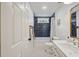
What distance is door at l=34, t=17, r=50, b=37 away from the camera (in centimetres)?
867

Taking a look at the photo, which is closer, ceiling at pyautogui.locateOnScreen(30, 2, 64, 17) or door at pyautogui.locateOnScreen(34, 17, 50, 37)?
ceiling at pyautogui.locateOnScreen(30, 2, 64, 17)

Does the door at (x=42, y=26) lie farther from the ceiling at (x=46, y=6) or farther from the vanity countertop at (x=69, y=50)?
the vanity countertop at (x=69, y=50)

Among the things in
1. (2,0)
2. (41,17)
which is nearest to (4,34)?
(2,0)

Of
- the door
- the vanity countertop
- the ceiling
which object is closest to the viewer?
the vanity countertop

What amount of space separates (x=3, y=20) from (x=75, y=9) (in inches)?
78.2

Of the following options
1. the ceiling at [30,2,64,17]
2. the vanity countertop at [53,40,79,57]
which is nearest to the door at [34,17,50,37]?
the ceiling at [30,2,64,17]

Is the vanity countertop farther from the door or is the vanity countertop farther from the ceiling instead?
the door

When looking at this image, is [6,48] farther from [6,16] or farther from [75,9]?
[75,9]

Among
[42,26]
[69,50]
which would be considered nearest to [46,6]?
[69,50]

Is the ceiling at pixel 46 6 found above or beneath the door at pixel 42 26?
above

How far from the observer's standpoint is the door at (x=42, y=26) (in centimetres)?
867

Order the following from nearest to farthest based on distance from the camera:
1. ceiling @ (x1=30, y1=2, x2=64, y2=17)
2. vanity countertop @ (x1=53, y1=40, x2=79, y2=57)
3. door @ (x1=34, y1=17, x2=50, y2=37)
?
vanity countertop @ (x1=53, y1=40, x2=79, y2=57)
ceiling @ (x1=30, y1=2, x2=64, y2=17)
door @ (x1=34, y1=17, x2=50, y2=37)

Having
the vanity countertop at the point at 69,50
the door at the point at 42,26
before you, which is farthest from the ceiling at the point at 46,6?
the door at the point at 42,26

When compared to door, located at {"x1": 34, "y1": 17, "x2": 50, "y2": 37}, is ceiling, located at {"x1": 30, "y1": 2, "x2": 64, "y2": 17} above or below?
above
